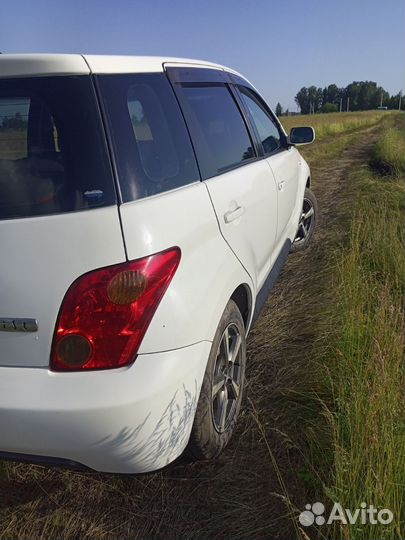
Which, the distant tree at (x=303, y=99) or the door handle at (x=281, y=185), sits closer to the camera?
the door handle at (x=281, y=185)

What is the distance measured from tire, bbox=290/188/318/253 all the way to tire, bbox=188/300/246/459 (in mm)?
2803

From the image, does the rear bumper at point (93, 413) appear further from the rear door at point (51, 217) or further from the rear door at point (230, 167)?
the rear door at point (230, 167)

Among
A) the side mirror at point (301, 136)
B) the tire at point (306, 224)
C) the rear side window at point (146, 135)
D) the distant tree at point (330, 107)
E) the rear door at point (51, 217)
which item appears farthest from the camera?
the distant tree at point (330, 107)

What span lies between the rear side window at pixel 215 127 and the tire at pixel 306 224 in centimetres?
208

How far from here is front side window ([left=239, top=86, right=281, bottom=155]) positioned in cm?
338

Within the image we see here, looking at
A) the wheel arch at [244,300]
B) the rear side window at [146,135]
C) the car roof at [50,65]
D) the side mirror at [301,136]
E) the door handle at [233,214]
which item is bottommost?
the wheel arch at [244,300]

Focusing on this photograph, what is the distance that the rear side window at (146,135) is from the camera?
1618 millimetres

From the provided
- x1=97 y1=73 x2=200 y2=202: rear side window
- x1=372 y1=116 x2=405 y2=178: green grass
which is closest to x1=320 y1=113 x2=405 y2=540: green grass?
x1=97 y1=73 x2=200 y2=202: rear side window

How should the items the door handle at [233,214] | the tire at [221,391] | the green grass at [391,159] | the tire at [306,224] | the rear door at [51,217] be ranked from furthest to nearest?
the green grass at [391,159] → the tire at [306,224] → the door handle at [233,214] → the tire at [221,391] → the rear door at [51,217]

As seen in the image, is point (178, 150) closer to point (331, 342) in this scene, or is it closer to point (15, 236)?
point (15, 236)

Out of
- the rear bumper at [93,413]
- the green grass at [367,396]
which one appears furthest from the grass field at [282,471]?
the rear bumper at [93,413]

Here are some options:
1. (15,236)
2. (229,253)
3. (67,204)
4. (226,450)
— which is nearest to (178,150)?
(229,253)

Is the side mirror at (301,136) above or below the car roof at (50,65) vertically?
below

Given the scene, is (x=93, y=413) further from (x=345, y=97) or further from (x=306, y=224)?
(x=345, y=97)
